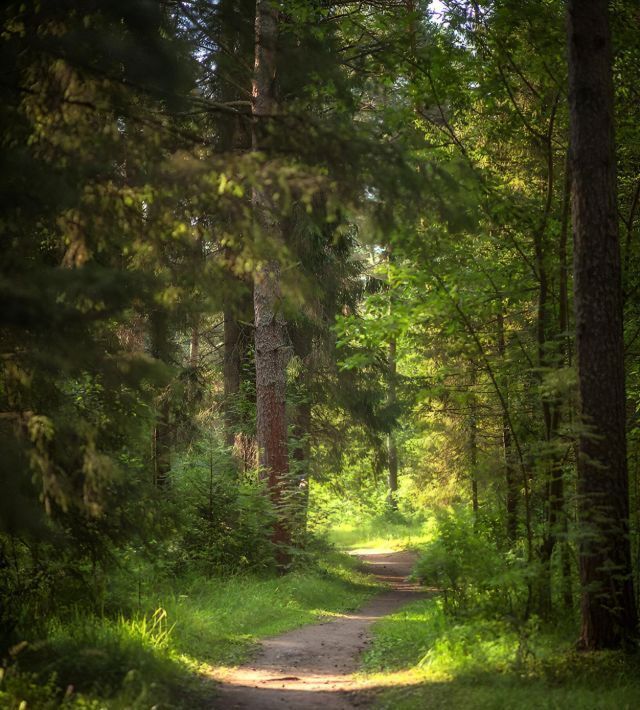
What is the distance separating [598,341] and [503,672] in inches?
125

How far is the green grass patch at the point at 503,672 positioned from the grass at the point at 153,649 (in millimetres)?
1877

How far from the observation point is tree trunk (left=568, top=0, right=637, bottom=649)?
689cm

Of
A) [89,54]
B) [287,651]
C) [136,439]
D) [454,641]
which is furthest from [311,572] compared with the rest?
[89,54]

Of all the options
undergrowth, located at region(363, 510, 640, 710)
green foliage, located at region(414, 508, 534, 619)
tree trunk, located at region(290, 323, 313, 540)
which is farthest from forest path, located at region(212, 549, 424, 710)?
tree trunk, located at region(290, 323, 313, 540)

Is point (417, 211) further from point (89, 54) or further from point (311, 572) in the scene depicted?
point (311, 572)

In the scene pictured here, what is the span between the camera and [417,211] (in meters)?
6.36

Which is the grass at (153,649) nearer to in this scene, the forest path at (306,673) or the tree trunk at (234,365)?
the forest path at (306,673)

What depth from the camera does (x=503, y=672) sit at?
6816 mm

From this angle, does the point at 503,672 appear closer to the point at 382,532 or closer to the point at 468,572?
the point at 468,572

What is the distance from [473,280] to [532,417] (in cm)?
288

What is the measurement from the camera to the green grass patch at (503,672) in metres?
6.06

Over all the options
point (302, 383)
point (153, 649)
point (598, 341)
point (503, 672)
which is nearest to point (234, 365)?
point (302, 383)

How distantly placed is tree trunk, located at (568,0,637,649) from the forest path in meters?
2.46

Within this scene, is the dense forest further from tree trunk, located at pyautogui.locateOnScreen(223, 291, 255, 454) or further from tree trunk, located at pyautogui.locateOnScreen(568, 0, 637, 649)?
tree trunk, located at pyautogui.locateOnScreen(223, 291, 255, 454)
